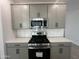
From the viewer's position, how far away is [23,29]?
3.72 m

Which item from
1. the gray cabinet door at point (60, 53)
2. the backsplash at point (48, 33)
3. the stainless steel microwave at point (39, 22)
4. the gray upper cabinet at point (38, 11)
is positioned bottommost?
the gray cabinet door at point (60, 53)

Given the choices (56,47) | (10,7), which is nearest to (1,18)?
(10,7)

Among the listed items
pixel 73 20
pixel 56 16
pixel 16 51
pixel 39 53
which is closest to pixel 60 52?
pixel 39 53

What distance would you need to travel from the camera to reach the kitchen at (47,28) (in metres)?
2.94

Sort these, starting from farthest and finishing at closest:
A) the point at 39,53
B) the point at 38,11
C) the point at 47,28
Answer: the point at 47,28 → the point at 38,11 → the point at 39,53

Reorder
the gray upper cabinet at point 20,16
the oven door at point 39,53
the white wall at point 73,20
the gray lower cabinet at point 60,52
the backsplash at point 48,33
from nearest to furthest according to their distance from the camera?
the white wall at point 73,20, the oven door at point 39,53, the gray lower cabinet at point 60,52, the gray upper cabinet at point 20,16, the backsplash at point 48,33

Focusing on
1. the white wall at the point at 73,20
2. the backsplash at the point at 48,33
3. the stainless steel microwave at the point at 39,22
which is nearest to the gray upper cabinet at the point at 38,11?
the stainless steel microwave at the point at 39,22

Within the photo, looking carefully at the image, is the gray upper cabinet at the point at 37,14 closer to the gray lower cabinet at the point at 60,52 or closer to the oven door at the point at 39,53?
the gray lower cabinet at the point at 60,52

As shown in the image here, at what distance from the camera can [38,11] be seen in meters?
3.42

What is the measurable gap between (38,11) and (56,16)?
629 millimetres

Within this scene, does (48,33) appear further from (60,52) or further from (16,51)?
(16,51)

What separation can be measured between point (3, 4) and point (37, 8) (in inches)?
44.7

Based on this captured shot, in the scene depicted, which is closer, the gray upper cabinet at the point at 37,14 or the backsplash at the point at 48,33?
the gray upper cabinet at the point at 37,14

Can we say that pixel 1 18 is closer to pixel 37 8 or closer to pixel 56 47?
pixel 37 8
